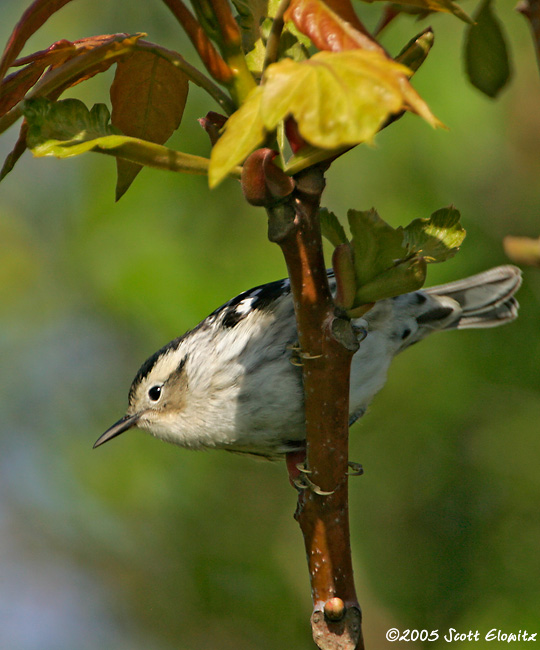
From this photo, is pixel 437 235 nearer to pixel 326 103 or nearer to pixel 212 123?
pixel 212 123

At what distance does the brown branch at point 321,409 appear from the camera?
60.5 inches

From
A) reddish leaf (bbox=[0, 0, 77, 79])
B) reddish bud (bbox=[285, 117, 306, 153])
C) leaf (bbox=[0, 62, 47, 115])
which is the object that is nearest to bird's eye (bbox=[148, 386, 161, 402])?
leaf (bbox=[0, 62, 47, 115])

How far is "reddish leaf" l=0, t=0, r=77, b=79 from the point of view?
1.53 meters

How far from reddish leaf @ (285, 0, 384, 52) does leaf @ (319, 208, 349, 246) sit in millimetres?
517

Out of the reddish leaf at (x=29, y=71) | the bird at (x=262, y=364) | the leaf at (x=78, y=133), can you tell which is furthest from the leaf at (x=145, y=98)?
the bird at (x=262, y=364)

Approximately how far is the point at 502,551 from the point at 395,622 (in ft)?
1.98

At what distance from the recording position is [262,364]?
10.5 feet

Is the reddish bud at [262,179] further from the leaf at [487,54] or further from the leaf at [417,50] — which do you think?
the leaf at [487,54]

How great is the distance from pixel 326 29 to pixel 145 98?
752 millimetres

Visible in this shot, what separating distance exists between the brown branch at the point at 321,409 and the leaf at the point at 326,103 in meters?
0.40

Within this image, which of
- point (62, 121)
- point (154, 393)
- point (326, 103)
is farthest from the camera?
point (154, 393)

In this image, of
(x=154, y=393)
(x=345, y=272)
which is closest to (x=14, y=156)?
(x=345, y=272)

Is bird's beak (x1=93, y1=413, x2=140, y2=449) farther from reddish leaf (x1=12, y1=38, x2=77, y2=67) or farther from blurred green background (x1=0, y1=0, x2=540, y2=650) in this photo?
reddish leaf (x1=12, y1=38, x2=77, y2=67)

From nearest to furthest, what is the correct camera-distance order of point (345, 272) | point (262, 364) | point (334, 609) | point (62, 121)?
point (62, 121) < point (345, 272) < point (334, 609) < point (262, 364)
